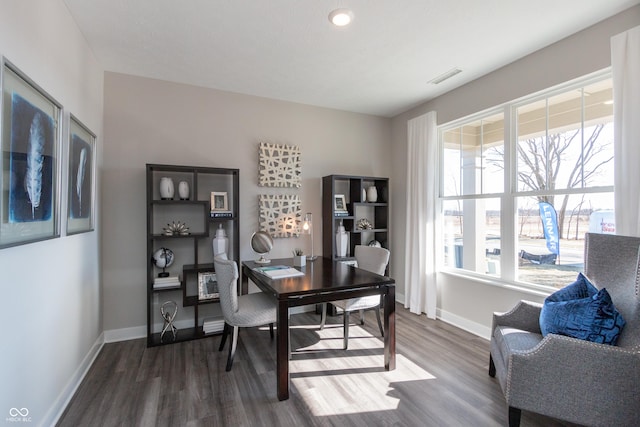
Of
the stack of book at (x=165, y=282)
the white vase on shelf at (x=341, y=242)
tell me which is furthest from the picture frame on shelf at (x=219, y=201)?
the white vase on shelf at (x=341, y=242)

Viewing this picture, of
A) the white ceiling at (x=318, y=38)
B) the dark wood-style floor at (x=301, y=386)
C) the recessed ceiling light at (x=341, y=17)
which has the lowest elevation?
the dark wood-style floor at (x=301, y=386)

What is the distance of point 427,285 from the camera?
359 cm

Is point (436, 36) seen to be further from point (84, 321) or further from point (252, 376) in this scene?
point (84, 321)

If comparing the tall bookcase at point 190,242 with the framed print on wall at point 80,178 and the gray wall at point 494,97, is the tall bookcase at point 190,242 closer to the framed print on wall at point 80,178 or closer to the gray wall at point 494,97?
the framed print on wall at point 80,178

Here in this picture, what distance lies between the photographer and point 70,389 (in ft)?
6.57

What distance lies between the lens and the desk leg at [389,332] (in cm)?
235

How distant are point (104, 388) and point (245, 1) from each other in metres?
2.87

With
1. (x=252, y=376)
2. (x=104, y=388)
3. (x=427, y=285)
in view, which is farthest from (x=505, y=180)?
(x=104, y=388)

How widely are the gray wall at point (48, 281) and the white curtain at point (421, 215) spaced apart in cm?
340

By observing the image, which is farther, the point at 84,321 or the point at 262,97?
the point at 262,97

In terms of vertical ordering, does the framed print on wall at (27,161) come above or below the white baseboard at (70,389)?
above

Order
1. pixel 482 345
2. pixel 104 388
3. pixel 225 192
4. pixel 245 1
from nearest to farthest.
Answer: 1. pixel 245 1
2. pixel 104 388
3. pixel 482 345
4. pixel 225 192

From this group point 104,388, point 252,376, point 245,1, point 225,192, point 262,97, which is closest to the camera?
point 245,1

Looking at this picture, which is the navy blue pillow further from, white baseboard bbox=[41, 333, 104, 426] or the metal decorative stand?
the metal decorative stand
